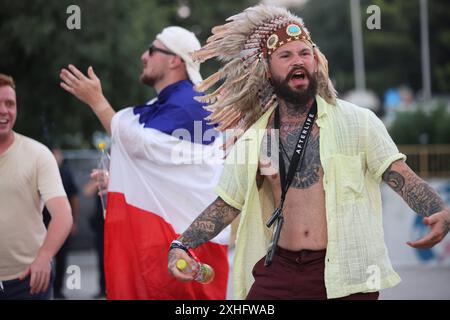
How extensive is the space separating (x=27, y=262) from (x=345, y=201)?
241 cm

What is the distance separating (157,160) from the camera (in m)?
6.60

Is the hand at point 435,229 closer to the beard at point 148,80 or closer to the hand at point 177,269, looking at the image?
the hand at point 177,269

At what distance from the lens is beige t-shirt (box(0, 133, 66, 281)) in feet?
19.5

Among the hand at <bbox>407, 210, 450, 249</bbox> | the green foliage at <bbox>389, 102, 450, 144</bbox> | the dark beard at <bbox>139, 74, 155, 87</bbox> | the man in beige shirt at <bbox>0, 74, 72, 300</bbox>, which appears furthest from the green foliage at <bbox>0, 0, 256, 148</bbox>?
the hand at <bbox>407, 210, 450, 249</bbox>

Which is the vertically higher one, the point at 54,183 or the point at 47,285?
the point at 54,183

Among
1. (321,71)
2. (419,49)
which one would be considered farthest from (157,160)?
(419,49)

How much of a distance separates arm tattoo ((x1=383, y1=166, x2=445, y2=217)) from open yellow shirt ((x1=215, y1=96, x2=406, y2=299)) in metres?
0.07

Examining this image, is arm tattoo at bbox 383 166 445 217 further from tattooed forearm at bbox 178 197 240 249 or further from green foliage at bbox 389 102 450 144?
green foliage at bbox 389 102 450 144

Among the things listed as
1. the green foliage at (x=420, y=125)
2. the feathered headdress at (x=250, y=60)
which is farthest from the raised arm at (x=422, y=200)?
the green foliage at (x=420, y=125)

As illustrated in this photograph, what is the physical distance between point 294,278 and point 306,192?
438mm

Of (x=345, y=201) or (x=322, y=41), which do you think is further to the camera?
(x=322, y=41)

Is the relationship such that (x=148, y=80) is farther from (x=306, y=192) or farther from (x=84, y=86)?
(x=306, y=192)
